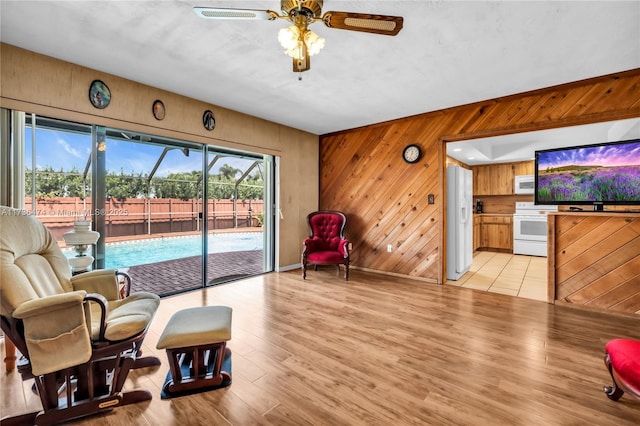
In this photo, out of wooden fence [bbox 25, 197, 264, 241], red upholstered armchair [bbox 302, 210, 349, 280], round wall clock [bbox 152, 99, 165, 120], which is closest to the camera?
wooden fence [bbox 25, 197, 264, 241]

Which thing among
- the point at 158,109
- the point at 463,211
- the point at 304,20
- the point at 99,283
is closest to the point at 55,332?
the point at 99,283

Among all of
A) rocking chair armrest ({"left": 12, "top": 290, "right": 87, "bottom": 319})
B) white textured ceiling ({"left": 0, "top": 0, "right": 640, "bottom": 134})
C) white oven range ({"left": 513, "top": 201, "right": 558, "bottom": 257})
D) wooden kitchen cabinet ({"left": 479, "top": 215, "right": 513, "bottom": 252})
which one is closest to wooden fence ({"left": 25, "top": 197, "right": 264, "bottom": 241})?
white textured ceiling ({"left": 0, "top": 0, "right": 640, "bottom": 134})

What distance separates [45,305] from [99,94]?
7.91ft

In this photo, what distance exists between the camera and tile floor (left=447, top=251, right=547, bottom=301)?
3797 mm

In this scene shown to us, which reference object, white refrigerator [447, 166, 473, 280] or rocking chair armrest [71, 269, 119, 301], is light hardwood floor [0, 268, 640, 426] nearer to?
rocking chair armrest [71, 269, 119, 301]

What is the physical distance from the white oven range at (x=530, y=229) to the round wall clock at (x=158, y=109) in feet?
24.0

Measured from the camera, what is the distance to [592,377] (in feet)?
6.07

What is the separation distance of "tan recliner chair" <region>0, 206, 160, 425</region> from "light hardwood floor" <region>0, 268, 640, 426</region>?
0.52ft

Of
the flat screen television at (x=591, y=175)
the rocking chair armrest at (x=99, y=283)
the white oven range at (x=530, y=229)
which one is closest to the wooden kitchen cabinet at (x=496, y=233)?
the white oven range at (x=530, y=229)

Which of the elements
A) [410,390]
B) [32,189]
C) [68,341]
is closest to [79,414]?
[68,341]

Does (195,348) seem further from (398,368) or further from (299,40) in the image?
(299,40)

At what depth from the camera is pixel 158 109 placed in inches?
129

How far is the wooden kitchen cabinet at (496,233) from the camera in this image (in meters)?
6.67

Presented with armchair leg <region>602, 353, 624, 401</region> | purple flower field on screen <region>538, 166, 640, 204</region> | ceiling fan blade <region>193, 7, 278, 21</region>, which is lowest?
armchair leg <region>602, 353, 624, 401</region>
